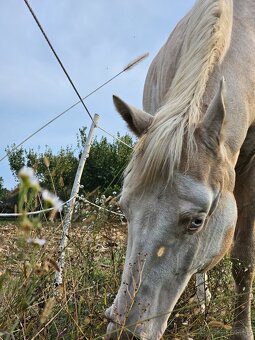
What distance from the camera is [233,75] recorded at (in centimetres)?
307

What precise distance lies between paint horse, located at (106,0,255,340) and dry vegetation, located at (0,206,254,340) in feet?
0.60

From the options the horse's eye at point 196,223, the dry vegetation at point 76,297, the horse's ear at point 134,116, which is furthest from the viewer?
the horse's ear at point 134,116

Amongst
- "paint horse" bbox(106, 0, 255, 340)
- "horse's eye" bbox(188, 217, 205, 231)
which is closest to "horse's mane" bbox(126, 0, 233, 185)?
"paint horse" bbox(106, 0, 255, 340)

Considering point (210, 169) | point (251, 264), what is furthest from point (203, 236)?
point (251, 264)

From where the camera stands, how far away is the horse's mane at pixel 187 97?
2.48 meters

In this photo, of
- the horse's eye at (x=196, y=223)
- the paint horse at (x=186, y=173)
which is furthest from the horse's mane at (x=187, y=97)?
Result: the horse's eye at (x=196, y=223)

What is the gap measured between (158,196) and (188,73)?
2.72ft

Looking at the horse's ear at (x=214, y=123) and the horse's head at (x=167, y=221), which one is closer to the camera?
the horse's head at (x=167, y=221)

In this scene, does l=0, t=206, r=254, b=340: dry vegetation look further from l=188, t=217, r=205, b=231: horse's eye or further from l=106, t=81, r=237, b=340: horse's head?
l=188, t=217, r=205, b=231: horse's eye

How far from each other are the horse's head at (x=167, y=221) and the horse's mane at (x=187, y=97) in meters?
0.02

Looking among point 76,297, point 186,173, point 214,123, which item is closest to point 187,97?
point 214,123

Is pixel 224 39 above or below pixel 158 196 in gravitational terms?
above

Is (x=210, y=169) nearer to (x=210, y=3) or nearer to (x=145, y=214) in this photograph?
(x=145, y=214)

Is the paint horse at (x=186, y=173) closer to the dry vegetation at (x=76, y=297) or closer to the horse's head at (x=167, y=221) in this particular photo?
the horse's head at (x=167, y=221)
